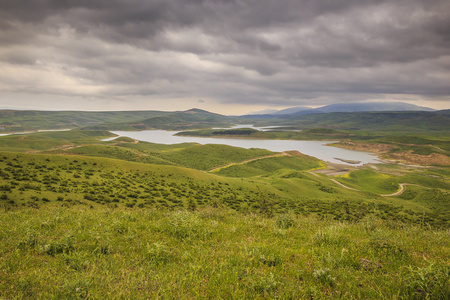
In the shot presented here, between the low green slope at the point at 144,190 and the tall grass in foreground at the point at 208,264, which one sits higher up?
the tall grass in foreground at the point at 208,264

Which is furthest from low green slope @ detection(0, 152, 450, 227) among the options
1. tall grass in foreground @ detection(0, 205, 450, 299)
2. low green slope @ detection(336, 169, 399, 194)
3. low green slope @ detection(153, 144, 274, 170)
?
low green slope @ detection(153, 144, 274, 170)

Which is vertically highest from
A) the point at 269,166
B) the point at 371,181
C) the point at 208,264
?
the point at 208,264

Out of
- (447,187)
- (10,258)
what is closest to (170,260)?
(10,258)

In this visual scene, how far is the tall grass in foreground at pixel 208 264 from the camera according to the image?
383cm

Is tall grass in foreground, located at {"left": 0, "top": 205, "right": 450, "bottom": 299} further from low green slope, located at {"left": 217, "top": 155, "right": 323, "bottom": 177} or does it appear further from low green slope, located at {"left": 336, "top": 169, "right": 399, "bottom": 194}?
low green slope, located at {"left": 336, "top": 169, "right": 399, "bottom": 194}

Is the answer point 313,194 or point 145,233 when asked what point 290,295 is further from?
point 313,194

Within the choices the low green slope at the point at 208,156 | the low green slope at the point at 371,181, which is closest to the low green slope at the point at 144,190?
the low green slope at the point at 371,181

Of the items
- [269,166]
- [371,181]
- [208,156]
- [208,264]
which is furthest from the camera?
[208,156]

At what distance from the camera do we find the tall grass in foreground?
3.83 meters

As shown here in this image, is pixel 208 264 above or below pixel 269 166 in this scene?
above

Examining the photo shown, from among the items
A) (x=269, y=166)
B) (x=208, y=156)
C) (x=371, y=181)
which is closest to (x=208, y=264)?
(x=371, y=181)

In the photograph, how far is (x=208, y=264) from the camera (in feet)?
16.3

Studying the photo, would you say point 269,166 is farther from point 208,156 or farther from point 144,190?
point 144,190

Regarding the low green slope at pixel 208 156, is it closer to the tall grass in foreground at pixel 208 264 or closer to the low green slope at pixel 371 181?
the low green slope at pixel 371 181
